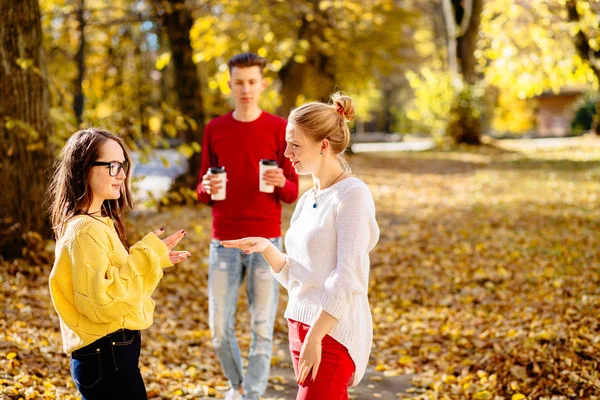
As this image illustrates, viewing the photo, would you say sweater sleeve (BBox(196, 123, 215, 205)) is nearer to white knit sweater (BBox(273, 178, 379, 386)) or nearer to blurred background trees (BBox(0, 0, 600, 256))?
blurred background trees (BBox(0, 0, 600, 256))

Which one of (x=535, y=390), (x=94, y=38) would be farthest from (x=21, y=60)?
(x=94, y=38)

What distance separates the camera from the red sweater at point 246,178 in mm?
4371

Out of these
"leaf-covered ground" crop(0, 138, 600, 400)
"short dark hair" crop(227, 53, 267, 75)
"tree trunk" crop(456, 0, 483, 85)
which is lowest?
"leaf-covered ground" crop(0, 138, 600, 400)

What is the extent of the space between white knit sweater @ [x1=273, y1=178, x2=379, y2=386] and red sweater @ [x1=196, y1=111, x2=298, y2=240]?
1352 mm

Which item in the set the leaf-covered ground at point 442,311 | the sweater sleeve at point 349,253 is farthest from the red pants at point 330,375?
the leaf-covered ground at point 442,311

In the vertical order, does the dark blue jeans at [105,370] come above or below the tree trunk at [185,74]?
below

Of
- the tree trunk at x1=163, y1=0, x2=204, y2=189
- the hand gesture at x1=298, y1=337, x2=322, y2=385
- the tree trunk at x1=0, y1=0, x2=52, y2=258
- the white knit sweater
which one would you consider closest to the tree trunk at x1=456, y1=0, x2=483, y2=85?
the tree trunk at x1=163, y1=0, x2=204, y2=189

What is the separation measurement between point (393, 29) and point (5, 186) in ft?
67.7

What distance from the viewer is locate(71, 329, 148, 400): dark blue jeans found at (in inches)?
111

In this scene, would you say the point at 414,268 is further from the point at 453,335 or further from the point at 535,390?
the point at 535,390

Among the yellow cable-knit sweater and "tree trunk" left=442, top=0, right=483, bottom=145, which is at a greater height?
"tree trunk" left=442, top=0, right=483, bottom=145

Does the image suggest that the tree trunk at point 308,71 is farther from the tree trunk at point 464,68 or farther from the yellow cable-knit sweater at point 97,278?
the yellow cable-knit sweater at point 97,278

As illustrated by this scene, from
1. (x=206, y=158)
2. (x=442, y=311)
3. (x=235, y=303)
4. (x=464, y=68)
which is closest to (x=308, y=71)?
(x=464, y=68)

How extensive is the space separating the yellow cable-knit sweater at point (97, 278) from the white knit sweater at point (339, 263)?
0.61 metres
